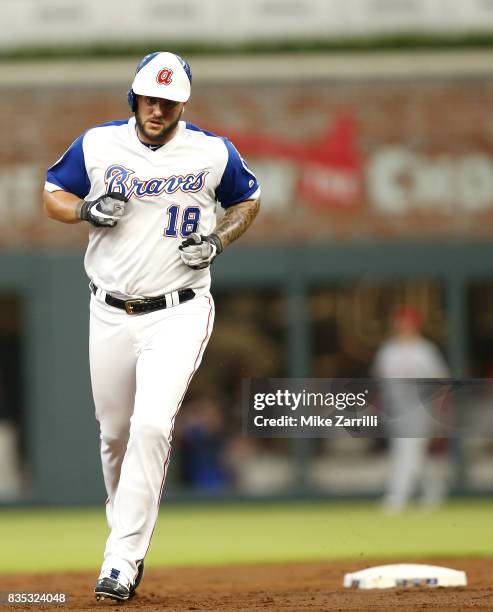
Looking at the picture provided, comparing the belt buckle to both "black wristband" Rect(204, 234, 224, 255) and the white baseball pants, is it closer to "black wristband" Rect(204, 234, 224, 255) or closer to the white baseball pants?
the white baseball pants

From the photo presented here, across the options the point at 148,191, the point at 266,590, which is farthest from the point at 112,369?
the point at 266,590

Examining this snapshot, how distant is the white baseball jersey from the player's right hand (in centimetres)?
14

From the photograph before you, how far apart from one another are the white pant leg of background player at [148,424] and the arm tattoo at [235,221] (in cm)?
40

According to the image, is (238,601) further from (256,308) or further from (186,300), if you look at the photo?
(256,308)

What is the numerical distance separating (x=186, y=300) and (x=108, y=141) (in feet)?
2.50

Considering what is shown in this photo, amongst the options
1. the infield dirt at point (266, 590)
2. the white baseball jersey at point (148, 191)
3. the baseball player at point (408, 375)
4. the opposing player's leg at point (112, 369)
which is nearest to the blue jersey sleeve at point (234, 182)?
the white baseball jersey at point (148, 191)

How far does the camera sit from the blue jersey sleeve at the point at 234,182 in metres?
5.94

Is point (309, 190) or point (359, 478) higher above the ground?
point (309, 190)

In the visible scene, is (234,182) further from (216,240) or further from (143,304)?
(143,304)

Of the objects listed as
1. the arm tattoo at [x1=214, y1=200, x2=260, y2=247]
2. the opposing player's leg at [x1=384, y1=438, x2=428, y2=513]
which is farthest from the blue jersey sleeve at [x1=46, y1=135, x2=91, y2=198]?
the opposing player's leg at [x1=384, y1=438, x2=428, y2=513]

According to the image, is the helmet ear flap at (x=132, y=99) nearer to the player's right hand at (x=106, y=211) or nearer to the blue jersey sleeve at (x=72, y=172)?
the blue jersey sleeve at (x=72, y=172)

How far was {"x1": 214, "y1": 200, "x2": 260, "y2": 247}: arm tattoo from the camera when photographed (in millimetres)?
5844

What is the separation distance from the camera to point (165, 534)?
36.5 feet

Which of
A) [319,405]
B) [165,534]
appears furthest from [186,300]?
[165,534]
